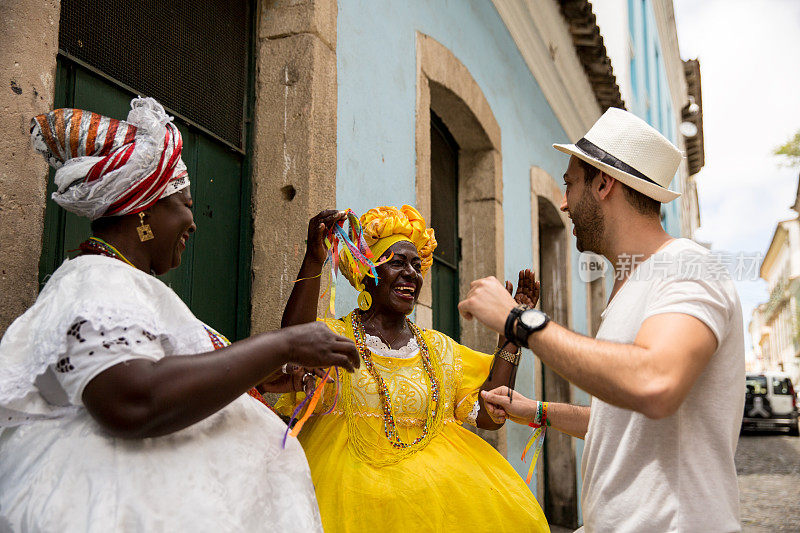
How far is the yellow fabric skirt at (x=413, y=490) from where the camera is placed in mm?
2553

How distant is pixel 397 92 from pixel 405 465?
2297 millimetres

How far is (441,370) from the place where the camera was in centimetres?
304

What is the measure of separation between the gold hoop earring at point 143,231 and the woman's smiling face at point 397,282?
53.5 inches

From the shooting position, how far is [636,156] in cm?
210

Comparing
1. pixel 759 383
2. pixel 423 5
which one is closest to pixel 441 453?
pixel 423 5

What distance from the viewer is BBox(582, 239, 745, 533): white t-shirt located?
1697mm

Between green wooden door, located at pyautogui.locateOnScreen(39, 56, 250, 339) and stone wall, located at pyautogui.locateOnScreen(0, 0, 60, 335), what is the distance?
468 mm

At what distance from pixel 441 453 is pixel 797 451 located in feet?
55.6

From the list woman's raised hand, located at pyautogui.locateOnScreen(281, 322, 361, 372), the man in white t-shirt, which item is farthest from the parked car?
woman's raised hand, located at pyautogui.locateOnScreen(281, 322, 361, 372)

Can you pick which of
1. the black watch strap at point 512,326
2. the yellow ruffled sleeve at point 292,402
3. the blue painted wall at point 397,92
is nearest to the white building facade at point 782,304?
the blue painted wall at point 397,92

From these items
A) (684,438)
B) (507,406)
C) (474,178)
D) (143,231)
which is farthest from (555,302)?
(143,231)

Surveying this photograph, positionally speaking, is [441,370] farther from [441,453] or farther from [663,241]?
[663,241]

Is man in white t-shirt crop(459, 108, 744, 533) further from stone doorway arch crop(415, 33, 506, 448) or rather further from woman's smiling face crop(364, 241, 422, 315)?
stone doorway arch crop(415, 33, 506, 448)

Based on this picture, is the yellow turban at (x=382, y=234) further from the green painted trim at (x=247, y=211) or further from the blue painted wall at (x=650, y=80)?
the blue painted wall at (x=650, y=80)
